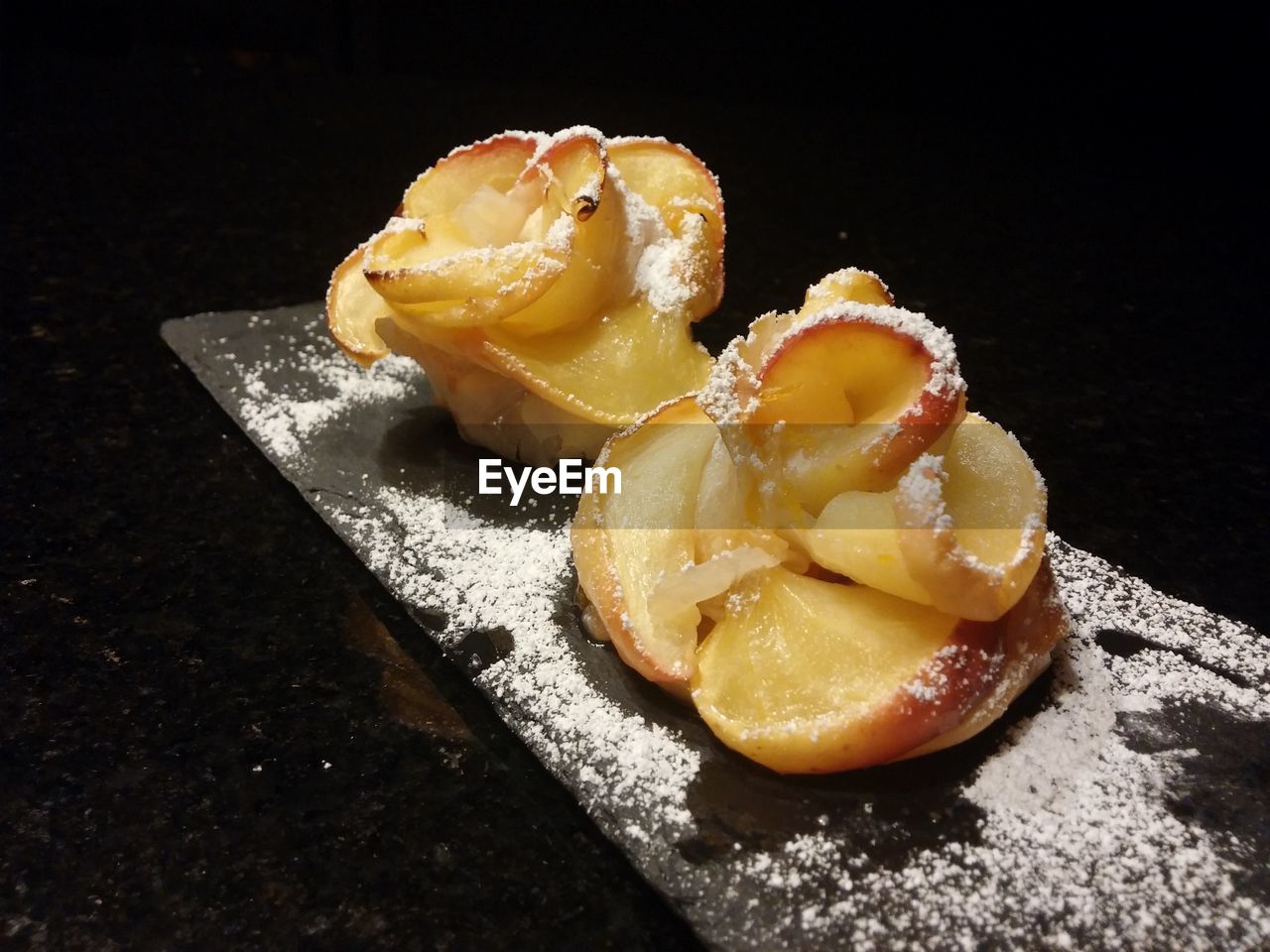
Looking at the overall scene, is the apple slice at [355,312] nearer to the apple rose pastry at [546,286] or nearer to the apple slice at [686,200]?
the apple rose pastry at [546,286]

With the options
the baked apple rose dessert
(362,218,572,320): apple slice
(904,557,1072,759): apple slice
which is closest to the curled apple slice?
(362,218,572,320): apple slice

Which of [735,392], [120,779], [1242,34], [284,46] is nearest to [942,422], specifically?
[735,392]

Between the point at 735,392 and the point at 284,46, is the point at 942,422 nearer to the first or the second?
the point at 735,392

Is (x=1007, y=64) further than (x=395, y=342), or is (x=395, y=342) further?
(x=1007, y=64)

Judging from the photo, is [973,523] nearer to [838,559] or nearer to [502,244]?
[838,559]

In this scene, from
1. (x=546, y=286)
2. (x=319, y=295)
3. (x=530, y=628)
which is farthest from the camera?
(x=319, y=295)

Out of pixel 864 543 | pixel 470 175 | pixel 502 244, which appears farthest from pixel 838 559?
pixel 470 175
